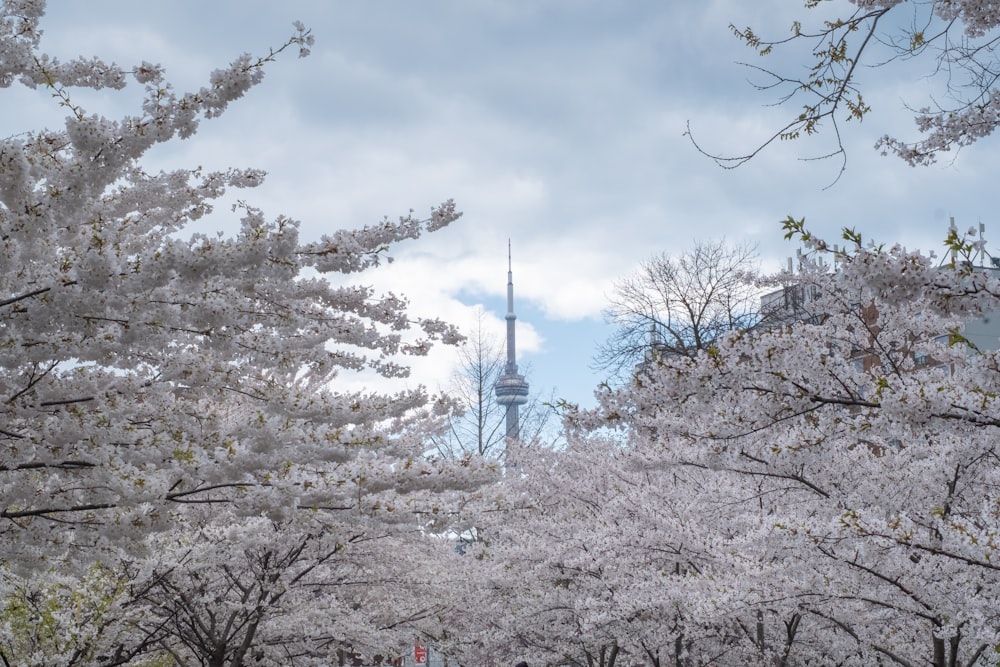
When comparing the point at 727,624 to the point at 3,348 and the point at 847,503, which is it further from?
the point at 3,348

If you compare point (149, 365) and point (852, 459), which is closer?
point (149, 365)

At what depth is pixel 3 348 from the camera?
208 inches

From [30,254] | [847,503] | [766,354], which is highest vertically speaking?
[30,254]

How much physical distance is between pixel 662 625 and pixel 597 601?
1351mm

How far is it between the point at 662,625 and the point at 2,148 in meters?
9.73

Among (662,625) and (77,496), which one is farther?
(662,625)

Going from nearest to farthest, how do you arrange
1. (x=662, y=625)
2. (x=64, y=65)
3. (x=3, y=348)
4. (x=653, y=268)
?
1. (x=3, y=348)
2. (x=64, y=65)
3. (x=662, y=625)
4. (x=653, y=268)

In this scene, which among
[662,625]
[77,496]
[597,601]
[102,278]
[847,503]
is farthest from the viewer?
[662,625]

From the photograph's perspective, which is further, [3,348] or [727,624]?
[727,624]

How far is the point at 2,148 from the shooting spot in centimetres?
480

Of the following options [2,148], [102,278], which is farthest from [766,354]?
[2,148]

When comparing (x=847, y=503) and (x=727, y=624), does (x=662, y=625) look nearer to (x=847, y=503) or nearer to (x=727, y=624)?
(x=727, y=624)

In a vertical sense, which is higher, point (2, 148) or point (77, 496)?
point (2, 148)

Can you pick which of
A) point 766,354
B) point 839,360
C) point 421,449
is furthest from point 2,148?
point 421,449
